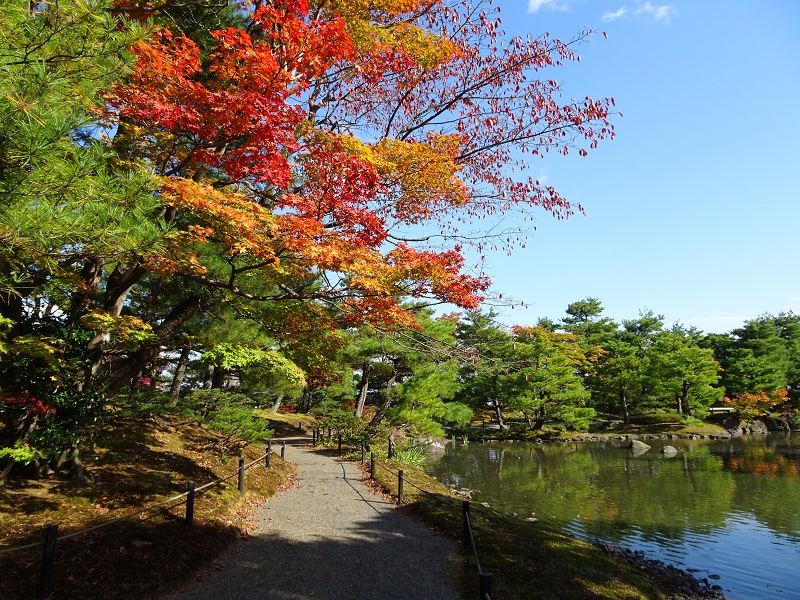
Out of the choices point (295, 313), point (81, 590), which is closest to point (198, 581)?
point (81, 590)

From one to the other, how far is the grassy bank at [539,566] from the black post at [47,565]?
15.5 ft

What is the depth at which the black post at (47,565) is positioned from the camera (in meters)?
4.42

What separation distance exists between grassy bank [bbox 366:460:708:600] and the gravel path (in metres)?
0.49

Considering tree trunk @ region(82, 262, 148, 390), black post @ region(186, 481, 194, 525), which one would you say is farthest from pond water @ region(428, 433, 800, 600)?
tree trunk @ region(82, 262, 148, 390)

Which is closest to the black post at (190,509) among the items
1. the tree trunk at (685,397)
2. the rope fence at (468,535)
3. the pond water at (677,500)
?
the rope fence at (468,535)

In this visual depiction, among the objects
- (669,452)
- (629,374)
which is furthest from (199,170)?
(629,374)

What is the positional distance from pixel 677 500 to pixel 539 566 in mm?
9922

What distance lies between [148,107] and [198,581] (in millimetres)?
6175

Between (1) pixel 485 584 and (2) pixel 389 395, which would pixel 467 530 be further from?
(2) pixel 389 395

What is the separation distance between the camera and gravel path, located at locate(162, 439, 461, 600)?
5398 millimetres

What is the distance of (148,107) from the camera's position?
555 cm

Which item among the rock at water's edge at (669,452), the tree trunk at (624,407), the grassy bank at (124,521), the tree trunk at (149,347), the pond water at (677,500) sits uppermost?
the tree trunk at (149,347)

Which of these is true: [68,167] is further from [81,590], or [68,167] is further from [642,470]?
[642,470]

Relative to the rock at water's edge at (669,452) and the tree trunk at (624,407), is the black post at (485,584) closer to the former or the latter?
the rock at water's edge at (669,452)
